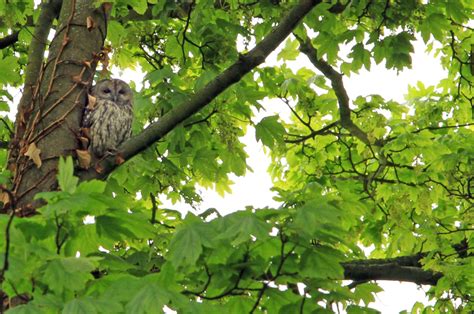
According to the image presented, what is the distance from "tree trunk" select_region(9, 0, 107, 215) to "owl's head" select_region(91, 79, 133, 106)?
2017mm

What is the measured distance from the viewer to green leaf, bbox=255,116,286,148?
534 cm

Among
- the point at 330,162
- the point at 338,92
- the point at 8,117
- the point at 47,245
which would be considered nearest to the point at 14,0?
the point at 8,117

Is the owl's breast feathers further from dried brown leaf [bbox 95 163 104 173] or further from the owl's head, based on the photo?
dried brown leaf [bbox 95 163 104 173]

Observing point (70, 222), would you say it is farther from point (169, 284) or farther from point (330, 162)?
point (330, 162)

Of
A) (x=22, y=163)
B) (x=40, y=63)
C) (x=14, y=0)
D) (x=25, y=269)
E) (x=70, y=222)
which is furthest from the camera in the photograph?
(x=14, y=0)

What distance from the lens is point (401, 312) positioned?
634 cm

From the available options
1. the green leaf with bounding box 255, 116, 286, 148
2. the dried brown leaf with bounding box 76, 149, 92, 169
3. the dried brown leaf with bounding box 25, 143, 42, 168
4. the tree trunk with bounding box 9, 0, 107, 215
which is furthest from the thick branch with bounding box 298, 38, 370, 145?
the dried brown leaf with bounding box 25, 143, 42, 168

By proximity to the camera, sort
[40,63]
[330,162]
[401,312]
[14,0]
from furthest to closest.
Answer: [330,162] → [401,312] → [14,0] → [40,63]

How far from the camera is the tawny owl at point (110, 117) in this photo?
581 cm

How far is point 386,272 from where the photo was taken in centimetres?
625

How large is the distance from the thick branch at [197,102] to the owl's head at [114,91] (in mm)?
2560

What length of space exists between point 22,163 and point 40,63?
0.91 meters

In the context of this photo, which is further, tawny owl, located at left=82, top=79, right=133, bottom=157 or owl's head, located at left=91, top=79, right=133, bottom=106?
owl's head, located at left=91, top=79, right=133, bottom=106

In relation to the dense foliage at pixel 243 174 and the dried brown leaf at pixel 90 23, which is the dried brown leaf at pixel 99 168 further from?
the dried brown leaf at pixel 90 23
